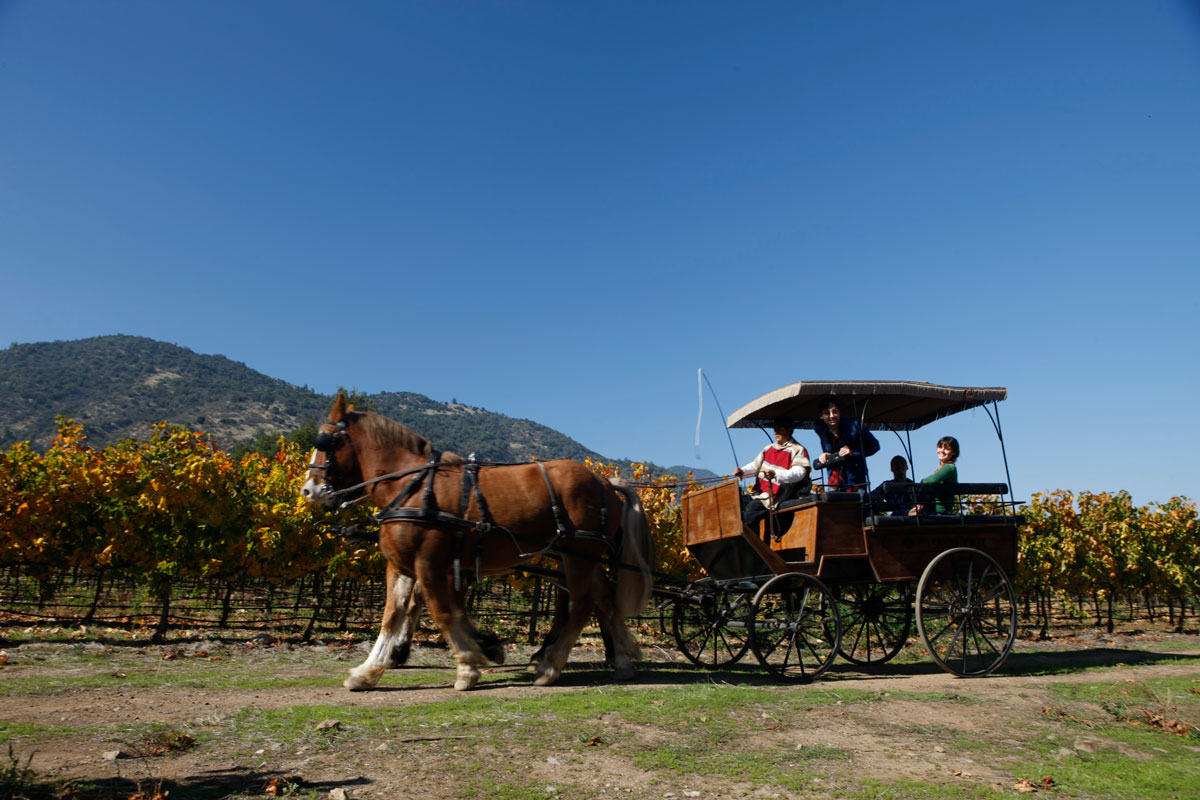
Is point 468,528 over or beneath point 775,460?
beneath

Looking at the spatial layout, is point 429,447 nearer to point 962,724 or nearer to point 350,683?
point 350,683

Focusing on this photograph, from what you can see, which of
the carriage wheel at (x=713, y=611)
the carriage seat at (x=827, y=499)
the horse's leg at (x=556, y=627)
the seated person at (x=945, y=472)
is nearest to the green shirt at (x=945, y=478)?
the seated person at (x=945, y=472)

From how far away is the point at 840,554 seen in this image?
7.59 m

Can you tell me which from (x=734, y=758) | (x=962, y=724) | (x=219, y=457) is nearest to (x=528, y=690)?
(x=734, y=758)

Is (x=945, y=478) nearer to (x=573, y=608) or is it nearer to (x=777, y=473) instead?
(x=777, y=473)

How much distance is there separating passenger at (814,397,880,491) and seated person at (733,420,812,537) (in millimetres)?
257

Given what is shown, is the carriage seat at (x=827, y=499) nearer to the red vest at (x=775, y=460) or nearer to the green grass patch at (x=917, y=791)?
the red vest at (x=775, y=460)

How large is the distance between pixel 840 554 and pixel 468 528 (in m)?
3.96

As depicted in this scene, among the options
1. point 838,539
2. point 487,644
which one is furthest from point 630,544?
point 838,539

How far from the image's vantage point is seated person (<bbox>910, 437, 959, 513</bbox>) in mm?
8203

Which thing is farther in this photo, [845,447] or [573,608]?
[845,447]

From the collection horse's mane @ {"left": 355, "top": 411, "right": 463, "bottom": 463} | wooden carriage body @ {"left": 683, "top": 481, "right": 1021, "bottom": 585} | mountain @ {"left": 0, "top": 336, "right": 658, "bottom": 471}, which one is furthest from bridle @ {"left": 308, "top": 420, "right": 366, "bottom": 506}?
mountain @ {"left": 0, "top": 336, "right": 658, "bottom": 471}

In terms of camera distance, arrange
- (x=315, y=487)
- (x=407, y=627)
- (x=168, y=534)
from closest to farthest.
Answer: (x=315, y=487) < (x=407, y=627) < (x=168, y=534)

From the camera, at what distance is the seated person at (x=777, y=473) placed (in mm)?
7992
